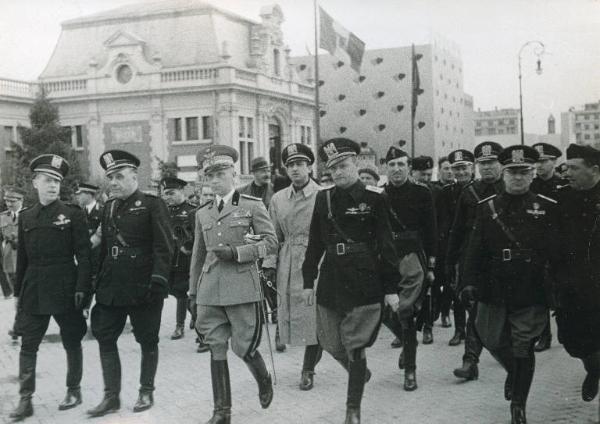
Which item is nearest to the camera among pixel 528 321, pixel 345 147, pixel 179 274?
pixel 528 321

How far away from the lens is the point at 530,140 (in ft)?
197

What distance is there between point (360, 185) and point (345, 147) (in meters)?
0.34

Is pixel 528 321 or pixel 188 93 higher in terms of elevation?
pixel 188 93

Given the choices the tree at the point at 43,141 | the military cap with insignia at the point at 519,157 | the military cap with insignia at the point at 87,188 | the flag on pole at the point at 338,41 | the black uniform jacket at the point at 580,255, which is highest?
the flag on pole at the point at 338,41

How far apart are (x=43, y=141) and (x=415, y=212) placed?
33.8 metres

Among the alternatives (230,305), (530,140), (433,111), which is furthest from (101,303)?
(433,111)

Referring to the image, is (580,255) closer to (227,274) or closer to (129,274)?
(227,274)

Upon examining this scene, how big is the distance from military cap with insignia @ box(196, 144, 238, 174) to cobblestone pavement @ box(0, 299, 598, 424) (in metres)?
2.10

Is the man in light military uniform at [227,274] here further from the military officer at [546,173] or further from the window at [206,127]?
the window at [206,127]

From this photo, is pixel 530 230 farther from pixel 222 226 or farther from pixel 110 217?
pixel 110 217

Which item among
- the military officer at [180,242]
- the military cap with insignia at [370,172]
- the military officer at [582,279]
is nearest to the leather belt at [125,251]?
the military officer at [582,279]

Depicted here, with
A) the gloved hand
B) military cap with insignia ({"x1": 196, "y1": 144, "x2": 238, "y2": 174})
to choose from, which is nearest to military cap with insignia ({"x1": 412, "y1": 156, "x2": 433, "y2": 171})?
the gloved hand

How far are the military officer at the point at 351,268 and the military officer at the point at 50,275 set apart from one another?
213 cm

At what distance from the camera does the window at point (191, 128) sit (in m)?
41.2
